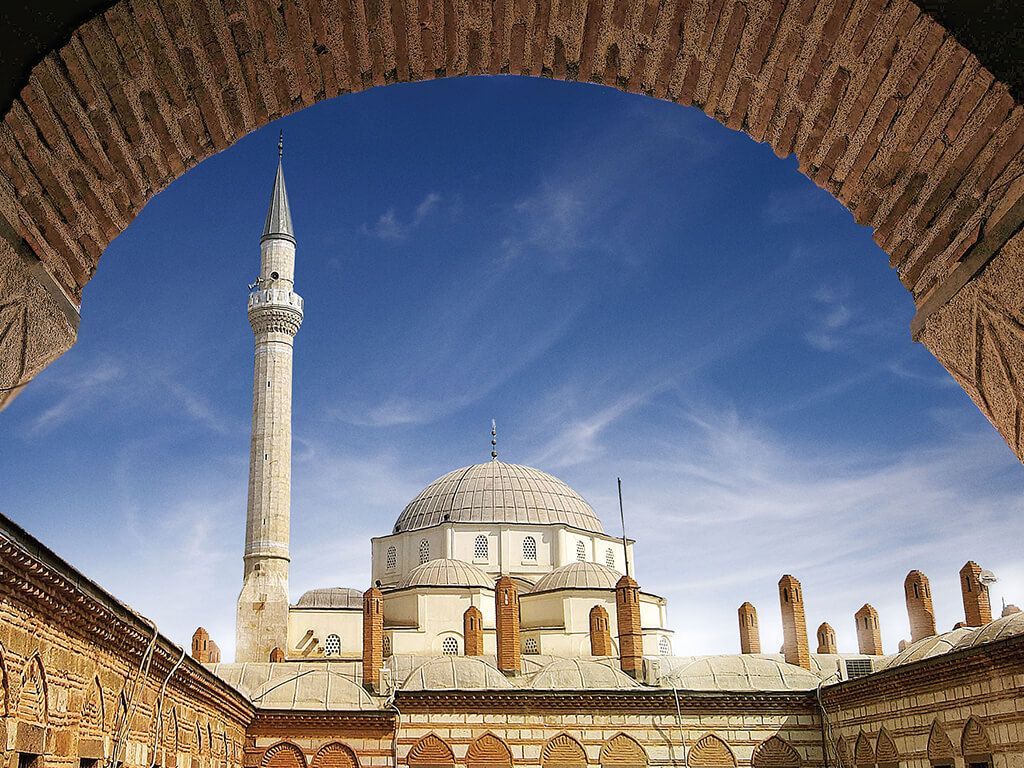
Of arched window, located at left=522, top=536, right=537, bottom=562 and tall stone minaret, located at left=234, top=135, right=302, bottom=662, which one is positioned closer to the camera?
tall stone minaret, located at left=234, top=135, right=302, bottom=662

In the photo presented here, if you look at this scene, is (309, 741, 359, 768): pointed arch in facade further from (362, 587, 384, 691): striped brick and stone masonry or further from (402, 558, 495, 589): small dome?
(402, 558, 495, 589): small dome

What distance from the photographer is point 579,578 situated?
23.9m

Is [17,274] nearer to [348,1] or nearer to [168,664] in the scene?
[348,1]

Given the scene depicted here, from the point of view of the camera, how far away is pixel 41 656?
6.77 metres

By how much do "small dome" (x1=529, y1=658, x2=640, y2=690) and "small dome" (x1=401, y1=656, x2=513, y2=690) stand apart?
60cm

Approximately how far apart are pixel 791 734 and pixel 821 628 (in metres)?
6.60

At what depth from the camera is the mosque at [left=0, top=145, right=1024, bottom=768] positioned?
304 inches

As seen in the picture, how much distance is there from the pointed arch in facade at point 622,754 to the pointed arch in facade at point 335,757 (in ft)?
12.4

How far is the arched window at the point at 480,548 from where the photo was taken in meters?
26.3

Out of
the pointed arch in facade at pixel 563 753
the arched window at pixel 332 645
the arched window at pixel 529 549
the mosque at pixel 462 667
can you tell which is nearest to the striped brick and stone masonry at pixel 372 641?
the mosque at pixel 462 667

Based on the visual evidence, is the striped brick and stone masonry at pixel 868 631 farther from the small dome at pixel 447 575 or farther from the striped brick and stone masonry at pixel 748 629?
the small dome at pixel 447 575

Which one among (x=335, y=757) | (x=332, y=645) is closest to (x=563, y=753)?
(x=335, y=757)

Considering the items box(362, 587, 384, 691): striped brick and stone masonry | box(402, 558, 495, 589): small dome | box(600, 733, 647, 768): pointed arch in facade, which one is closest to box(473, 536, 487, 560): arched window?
box(402, 558, 495, 589): small dome

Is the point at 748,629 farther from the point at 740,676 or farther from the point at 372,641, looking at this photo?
the point at 372,641
